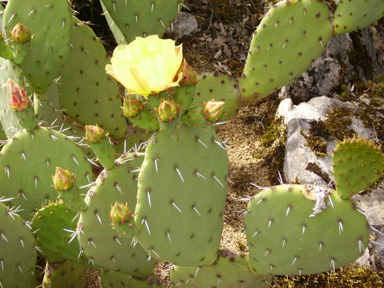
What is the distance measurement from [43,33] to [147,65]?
104 centimetres

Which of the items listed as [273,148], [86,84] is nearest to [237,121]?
[273,148]

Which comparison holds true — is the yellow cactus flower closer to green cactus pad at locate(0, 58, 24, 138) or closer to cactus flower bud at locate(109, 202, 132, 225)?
cactus flower bud at locate(109, 202, 132, 225)

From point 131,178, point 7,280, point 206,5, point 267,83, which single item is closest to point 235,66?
point 206,5

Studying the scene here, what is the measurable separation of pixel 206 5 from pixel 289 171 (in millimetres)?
1425


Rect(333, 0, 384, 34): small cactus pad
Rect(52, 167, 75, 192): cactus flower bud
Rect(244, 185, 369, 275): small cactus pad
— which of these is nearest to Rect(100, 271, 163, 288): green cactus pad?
Rect(244, 185, 369, 275): small cactus pad

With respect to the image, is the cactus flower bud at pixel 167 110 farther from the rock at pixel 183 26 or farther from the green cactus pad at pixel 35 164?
the rock at pixel 183 26

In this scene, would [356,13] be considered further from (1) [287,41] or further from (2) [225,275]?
(2) [225,275]

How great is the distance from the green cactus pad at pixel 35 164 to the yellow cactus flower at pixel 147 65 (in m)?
0.67

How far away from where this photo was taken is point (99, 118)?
238 centimetres

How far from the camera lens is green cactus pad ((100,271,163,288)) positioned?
179cm

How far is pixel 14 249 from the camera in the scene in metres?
1.62

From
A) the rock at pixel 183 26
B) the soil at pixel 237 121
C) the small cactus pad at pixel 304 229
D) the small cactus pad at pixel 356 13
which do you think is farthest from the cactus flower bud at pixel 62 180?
the rock at pixel 183 26

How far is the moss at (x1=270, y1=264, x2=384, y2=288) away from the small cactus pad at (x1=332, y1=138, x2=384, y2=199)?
26.5 inches

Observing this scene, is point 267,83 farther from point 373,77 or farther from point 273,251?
point 273,251
